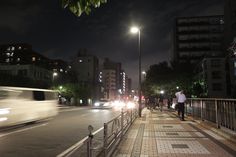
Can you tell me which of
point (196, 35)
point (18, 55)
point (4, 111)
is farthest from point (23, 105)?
point (18, 55)

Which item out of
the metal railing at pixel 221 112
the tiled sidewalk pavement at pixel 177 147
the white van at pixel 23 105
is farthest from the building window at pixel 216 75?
the tiled sidewalk pavement at pixel 177 147

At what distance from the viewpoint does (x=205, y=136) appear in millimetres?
12734

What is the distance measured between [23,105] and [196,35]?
9175 centimetres

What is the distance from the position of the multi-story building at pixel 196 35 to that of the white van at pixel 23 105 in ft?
276

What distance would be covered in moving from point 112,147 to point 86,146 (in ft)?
11.5

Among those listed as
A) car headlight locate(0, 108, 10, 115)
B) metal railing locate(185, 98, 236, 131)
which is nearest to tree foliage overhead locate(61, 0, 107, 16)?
metal railing locate(185, 98, 236, 131)

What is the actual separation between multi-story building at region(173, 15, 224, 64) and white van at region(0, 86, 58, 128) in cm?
8400

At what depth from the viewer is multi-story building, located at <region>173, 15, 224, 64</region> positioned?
103 meters

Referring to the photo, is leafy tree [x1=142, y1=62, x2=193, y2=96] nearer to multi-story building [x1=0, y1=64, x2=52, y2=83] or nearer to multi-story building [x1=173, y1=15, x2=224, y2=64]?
multi-story building [x1=0, y1=64, x2=52, y2=83]

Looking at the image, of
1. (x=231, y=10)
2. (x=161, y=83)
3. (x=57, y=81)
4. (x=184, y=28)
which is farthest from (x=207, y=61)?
(x=57, y=81)

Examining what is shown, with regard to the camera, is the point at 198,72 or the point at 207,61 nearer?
the point at 207,61

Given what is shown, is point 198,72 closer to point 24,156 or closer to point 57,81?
point 57,81

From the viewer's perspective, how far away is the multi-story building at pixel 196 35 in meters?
103

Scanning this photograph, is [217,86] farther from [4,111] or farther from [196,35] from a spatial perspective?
[4,111]
